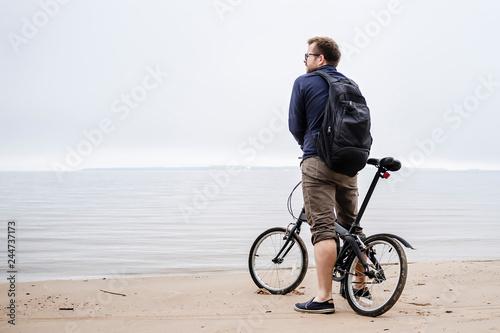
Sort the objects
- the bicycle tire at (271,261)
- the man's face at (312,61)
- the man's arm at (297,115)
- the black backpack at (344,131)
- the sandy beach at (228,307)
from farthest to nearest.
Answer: the bicycle tire at (271,261) < the man's face at (312,61) < the man's arm at (297,115) < the black backpack at (344,131) < the sandy beach at (228,307)

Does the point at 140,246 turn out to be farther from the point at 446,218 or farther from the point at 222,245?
the point at 446,218

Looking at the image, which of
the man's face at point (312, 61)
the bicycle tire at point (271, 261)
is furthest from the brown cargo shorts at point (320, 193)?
the bicycle tire at point (271, 261)

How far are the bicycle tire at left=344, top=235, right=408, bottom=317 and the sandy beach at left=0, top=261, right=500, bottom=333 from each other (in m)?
0.10

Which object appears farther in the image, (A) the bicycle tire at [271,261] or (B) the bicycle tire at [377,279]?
(A) the bicycle tire at [271,261]

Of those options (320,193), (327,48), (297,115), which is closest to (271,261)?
(320,193)

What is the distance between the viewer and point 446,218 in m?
14.8

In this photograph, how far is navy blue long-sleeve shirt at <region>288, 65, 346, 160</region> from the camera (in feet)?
13.6

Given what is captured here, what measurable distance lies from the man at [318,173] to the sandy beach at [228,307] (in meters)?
0.30

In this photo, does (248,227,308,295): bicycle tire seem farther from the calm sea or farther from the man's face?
the calm sea

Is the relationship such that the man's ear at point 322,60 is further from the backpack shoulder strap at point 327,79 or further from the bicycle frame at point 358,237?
the bicycle frame at point 358,237

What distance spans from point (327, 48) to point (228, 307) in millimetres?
2433

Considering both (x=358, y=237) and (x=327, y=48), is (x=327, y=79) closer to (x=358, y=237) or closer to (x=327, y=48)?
(x=327, y=48)

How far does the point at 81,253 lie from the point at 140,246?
1.19 meters

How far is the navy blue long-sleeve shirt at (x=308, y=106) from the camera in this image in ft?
13.6
